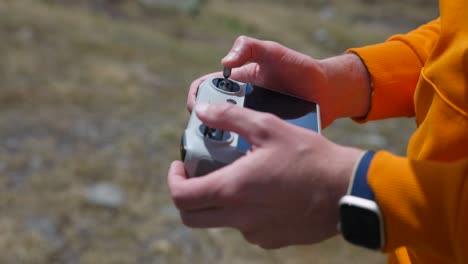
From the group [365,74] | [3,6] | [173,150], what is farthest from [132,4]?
[365,74]

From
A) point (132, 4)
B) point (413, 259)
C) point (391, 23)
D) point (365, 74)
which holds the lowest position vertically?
point (391, 23)

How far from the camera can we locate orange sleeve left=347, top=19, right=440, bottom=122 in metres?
0.66

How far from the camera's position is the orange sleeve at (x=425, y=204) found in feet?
1.32

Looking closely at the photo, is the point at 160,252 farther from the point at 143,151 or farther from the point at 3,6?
the point at 3,6

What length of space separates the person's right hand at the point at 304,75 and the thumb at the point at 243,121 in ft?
0.40

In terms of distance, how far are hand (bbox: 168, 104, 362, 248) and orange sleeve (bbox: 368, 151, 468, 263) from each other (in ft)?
0.10

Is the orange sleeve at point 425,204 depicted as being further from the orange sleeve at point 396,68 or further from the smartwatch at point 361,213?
the orange sleeve at point 396,68

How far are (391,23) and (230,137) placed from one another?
452 centimetres

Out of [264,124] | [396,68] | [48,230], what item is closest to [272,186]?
[264,124]

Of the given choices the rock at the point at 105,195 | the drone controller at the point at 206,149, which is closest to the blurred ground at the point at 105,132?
the rock at the point at 105,195

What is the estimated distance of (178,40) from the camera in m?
2.89

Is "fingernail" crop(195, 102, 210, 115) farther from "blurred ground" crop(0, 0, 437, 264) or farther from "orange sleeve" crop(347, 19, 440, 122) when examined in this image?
"blurred ground" crop(0, 0, 437, 264)

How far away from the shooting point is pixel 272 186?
424 mm

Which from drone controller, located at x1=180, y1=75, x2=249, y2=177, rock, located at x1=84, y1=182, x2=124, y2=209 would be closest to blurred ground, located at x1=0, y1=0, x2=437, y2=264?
rock, located at x1=84, y1=182, x2=124, y2=209
